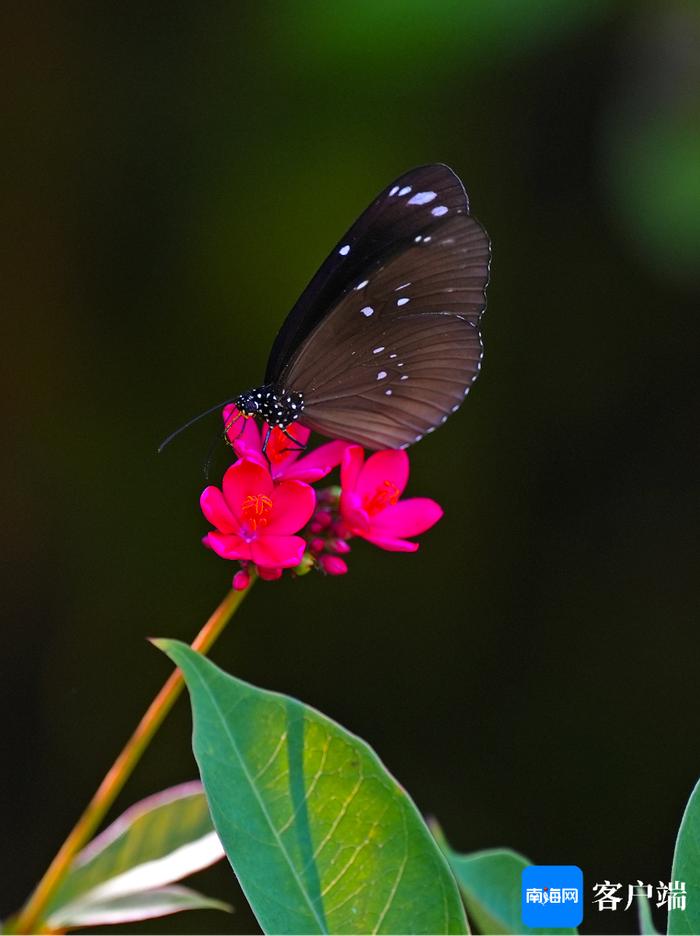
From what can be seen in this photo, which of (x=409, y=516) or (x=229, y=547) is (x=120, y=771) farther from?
(x=409, y=516)

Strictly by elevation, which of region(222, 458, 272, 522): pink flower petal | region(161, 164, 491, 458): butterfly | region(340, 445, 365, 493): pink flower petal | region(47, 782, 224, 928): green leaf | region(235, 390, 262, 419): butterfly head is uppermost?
region(161, 164, 491, 458): butterfly

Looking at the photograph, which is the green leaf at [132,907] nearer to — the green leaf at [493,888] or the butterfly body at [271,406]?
the green leaf at [493,888]

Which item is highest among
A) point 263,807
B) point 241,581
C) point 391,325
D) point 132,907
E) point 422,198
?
point 422,198

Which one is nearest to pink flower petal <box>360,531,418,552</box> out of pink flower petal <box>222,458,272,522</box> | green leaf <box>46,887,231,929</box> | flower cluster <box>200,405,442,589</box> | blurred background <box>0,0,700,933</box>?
flower cluster <box>200,405,442,589</box>

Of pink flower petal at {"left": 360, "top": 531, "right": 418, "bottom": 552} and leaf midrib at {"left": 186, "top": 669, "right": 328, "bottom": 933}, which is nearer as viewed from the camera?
leaf midrib at {"left": 186, "top": 669, "right": 328, "bottom": 933}

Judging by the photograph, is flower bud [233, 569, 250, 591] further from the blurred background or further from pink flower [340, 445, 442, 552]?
the blurred background

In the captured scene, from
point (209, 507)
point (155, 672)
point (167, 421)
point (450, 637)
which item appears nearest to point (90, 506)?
point (167, 421)

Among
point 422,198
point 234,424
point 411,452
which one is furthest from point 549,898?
point 411,452
